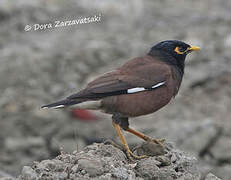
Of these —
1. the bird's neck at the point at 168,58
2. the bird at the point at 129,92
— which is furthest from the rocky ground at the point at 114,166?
the bird's neck at the point at 168,58

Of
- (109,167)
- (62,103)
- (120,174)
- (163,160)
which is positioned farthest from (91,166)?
(62,103)

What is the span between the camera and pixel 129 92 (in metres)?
7.94

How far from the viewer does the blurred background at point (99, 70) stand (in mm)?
11258

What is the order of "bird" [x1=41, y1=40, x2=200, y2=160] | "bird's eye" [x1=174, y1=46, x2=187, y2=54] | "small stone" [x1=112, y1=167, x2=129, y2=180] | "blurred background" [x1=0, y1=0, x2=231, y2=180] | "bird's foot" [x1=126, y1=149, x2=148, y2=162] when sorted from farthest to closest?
"blurred background" [x1=0, y1=0, x2=231, y2=180] → "bird's eye" [x1=174, y1=46, x2=187, y2=54] → "bird" [x1=41, y1=40, x2=200, y2=160] → "bird's foot" [x1=126, y1=149, x2=148, y2=162] → "small stone" [x1=112, y1=167, x2=129, y2=180]

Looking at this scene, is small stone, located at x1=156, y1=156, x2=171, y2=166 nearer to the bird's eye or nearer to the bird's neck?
the bird's neck

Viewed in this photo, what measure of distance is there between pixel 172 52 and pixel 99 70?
461 centimetres

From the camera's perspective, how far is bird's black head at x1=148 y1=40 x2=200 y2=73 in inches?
336

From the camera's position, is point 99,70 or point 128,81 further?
point 99,70

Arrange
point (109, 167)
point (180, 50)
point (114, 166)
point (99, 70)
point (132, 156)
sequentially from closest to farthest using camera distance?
point (109, 167) < point (114, 166) < point (132, 156) < point (180, 50) < point (99, 70)

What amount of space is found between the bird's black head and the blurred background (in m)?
2.09

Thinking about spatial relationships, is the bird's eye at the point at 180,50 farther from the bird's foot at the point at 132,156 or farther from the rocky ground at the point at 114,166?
the bird's foot at the point at 132,156

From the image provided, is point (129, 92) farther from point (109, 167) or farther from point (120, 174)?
point (120, 174)

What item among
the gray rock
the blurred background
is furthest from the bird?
the blurred background

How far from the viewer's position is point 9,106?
39.6 ft
